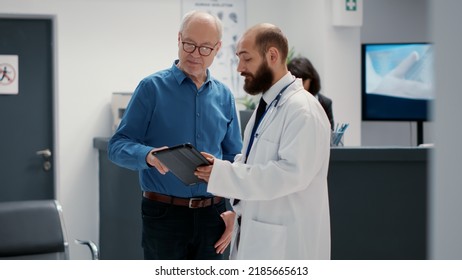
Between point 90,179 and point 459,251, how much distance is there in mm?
5425

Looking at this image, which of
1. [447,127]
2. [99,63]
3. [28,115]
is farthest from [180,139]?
[28,115]

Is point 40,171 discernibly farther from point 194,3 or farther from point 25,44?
point 194,3

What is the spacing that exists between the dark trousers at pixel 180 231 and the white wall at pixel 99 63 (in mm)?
3472

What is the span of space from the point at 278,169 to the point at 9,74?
4.35 metres

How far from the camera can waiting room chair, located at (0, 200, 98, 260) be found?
3.08 meters

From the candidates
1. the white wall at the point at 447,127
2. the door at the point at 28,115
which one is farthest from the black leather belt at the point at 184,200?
the door at the point at 28,115

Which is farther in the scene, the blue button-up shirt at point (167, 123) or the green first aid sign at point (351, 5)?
the green first aid sign at point (351, 5)

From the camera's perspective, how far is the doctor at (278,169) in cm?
210

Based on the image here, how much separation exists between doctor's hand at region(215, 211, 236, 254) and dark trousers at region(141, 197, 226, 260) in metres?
0.02

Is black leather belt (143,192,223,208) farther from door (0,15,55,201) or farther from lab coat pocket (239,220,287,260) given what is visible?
door (0,15,55,201)

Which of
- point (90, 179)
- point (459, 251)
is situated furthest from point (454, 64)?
point (90, 179)

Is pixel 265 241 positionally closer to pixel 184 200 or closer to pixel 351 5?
pixel 184 200

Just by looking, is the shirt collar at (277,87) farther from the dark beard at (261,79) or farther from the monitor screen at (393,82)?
the monitor screen at (393,82)

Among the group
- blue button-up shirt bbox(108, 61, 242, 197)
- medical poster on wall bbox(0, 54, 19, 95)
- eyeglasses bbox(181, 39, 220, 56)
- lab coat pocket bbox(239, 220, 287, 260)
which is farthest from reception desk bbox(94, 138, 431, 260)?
medical poster on wall bbox(0, 54, 19, 95)
